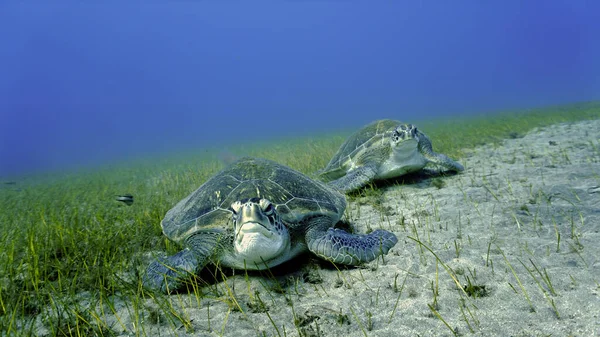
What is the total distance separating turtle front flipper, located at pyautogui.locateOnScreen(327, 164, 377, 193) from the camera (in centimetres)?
674

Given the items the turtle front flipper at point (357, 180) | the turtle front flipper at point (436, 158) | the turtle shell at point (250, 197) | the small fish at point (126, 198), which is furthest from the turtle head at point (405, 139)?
the small fish at point (126, 198)

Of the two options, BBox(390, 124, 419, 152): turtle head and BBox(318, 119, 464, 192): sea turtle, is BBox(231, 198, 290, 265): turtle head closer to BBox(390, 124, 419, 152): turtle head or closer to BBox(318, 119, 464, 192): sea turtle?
BBox(318, 119, 464, 192): sea turtle

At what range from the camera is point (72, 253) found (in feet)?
14.3

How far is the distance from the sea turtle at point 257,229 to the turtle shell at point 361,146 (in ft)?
11.7

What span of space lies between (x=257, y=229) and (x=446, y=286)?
1831mm

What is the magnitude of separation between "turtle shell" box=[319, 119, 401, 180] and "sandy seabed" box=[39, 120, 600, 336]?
2.86 metres

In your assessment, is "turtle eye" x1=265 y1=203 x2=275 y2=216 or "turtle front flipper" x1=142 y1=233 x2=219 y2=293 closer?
"turtle eye" x1=265 y1=203 x2=275 y2=216

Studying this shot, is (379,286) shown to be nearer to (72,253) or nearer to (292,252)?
(292,252)

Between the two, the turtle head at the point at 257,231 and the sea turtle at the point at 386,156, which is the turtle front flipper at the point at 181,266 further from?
the sea turtle at the point at 386,156

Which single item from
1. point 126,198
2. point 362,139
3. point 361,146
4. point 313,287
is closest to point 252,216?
point 313,287

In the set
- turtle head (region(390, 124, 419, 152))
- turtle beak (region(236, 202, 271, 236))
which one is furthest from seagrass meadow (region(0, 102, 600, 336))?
turtle head (region(390, 124, 419, 152))

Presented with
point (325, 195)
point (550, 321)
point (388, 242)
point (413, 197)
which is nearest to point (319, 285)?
point (388, 242)

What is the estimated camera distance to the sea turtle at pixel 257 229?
3.14 m

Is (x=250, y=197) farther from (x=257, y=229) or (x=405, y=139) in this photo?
(x=405, y=139)
